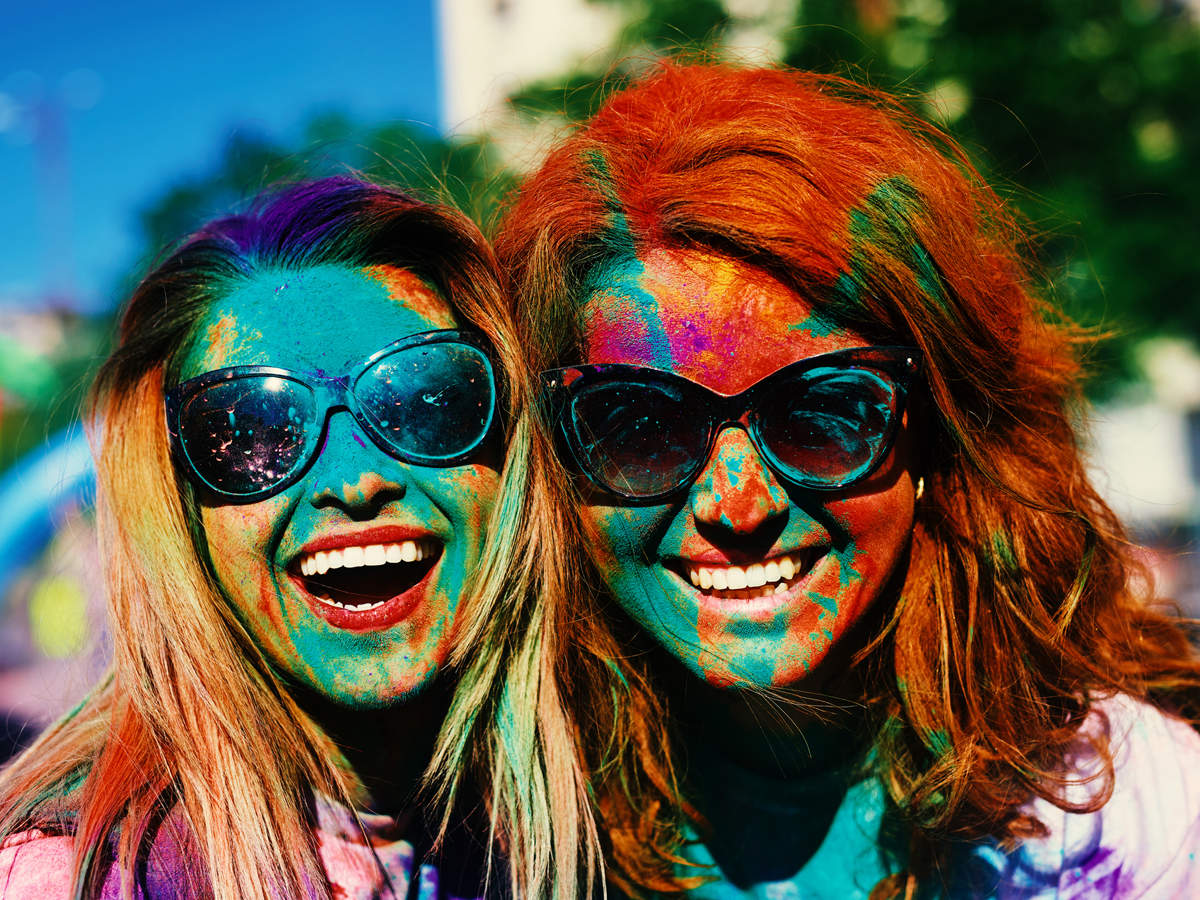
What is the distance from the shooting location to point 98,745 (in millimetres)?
1801

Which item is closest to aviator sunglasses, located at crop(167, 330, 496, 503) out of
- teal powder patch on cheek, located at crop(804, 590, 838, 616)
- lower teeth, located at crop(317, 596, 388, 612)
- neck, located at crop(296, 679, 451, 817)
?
lower teeth, located at crop(317, 596, 388, 612)

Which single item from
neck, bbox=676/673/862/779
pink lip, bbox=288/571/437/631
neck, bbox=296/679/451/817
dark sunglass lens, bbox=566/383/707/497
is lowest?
neck, bbox=296/679/451/817

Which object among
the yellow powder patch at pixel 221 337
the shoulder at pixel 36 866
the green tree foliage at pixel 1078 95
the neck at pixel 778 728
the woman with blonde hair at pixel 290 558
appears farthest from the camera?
the green tree foliage at pixel 1078 95

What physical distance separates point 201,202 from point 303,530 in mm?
7080

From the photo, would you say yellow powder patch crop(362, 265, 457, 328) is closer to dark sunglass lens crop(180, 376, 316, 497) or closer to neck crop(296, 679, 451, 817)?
dark sunglass lens crop(180, 376, 316, 497)

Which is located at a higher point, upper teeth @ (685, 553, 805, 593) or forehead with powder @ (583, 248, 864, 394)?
forehead with powder @ (583, 248, 864, 394)

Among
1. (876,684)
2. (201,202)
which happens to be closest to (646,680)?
(876,684)

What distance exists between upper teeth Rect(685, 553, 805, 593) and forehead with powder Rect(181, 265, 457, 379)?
72cm

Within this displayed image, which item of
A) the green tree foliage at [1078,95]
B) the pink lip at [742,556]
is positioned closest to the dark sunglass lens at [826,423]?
the pink lip at [742,556]

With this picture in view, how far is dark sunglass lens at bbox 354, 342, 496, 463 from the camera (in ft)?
5.77

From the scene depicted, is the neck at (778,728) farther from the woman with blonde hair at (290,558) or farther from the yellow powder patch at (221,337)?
the yellow powder patch at (221,337)

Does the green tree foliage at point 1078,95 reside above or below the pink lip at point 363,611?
above

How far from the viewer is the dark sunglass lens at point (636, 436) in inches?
68.4

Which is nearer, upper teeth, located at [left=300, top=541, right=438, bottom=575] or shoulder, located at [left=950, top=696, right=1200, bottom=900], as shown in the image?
upper teeth, located at [left=300, top=541, right=438, bottom=575]
